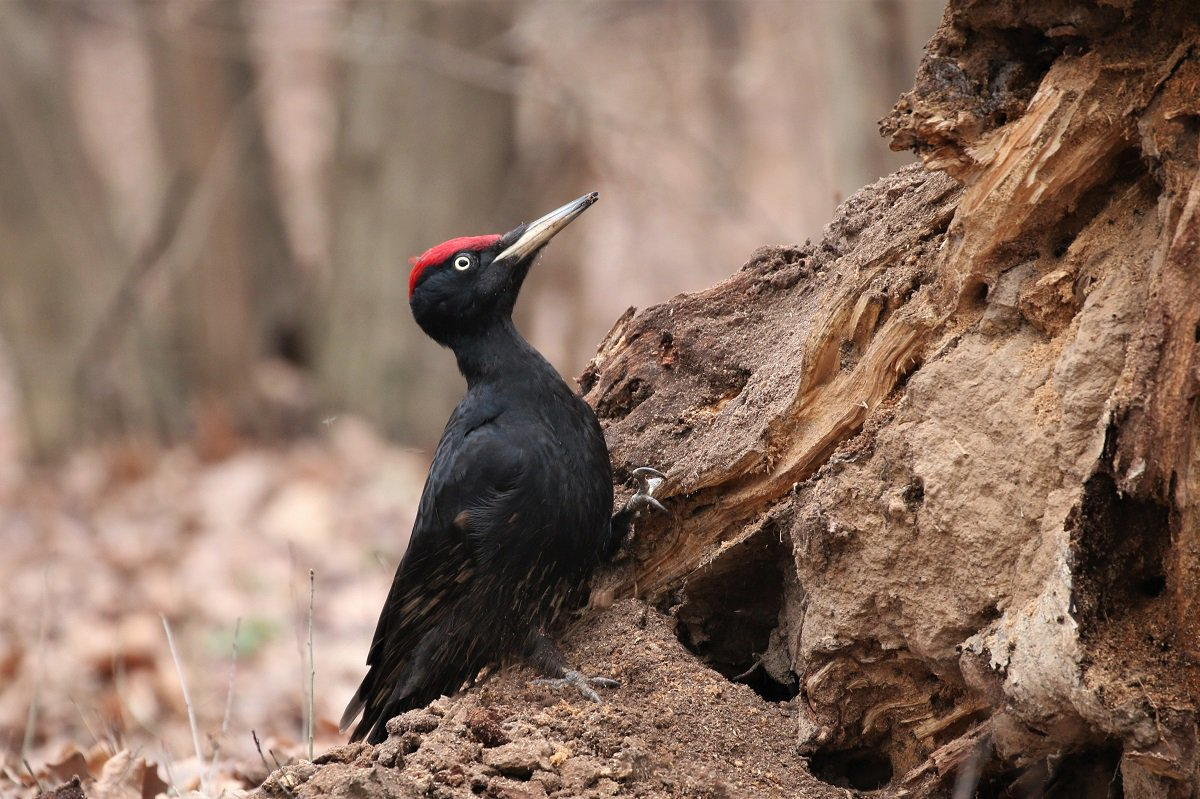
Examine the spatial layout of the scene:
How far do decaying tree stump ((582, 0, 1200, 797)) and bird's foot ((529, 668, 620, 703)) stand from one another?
36 cm

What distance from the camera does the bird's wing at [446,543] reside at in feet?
11.1

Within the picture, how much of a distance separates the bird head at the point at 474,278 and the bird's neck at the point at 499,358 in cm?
3

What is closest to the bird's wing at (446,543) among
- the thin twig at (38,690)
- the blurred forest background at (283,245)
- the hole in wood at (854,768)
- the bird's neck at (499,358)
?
the bird's neck at (499,358)

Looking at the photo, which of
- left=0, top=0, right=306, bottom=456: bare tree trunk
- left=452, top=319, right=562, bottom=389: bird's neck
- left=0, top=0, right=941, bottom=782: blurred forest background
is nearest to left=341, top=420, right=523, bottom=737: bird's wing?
left=452, top=319, right=562, bottom=389: bird's neck

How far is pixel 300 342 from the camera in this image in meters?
10.3

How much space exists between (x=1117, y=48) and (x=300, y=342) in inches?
338

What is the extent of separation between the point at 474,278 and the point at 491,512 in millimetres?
745

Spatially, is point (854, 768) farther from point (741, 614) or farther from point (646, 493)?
point (646, 493)

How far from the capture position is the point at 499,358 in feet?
12.1

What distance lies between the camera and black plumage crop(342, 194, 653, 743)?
3.30 meters

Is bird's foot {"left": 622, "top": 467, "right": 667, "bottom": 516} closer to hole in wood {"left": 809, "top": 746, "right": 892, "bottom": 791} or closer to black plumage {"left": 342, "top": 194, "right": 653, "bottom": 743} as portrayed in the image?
black plumage {"left": 342, "top": 194, "right": 653, "bottom": 743}

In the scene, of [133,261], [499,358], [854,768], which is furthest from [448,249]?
[133,261]

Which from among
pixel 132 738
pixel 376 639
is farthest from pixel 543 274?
pixel 376 639

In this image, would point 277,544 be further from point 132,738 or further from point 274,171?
point 274,171
